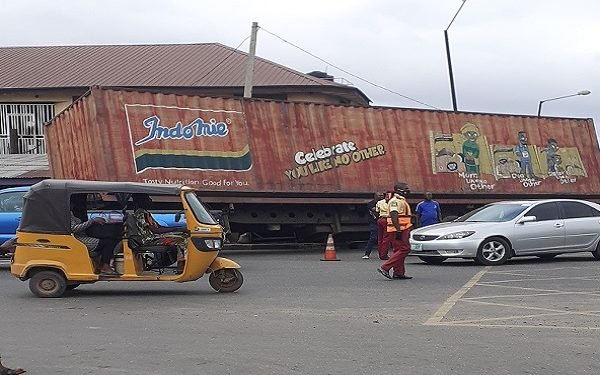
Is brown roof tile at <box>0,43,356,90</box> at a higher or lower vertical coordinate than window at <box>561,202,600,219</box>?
higher

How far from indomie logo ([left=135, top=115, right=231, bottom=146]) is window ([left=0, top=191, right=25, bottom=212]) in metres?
3.25

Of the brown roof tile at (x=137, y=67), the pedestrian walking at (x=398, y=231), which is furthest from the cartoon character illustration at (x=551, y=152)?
the pedestrian walking at (x=398, y=231)

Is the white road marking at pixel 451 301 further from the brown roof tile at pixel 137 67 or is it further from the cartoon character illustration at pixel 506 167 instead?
the brown roof tile at pixel 137 67

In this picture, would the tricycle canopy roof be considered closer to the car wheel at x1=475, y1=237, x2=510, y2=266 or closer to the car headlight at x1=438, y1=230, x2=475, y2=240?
the car headlight at x1=438, y1=230, x2=475, y2=240

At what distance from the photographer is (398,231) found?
527 inches

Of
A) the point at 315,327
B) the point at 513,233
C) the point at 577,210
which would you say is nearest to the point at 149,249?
the point at 315,327

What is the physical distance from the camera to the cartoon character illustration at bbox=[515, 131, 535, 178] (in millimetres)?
23500

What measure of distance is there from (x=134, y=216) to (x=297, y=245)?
1216 cm

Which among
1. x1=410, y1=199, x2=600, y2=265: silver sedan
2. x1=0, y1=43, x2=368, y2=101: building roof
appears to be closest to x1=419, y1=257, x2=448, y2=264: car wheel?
x1=410, y1=199, x2=600, y2=265: silver sedan

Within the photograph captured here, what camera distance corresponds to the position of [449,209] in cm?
2288

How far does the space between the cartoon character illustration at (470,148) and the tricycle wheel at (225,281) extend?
11.8 meters

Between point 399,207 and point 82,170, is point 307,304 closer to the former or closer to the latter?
point 399,207

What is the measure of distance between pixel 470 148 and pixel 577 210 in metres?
5.47

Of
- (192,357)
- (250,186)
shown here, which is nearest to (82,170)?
(250,186)
